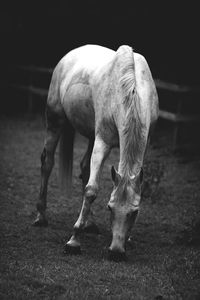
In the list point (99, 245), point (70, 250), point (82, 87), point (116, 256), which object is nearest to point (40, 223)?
point (99, 245)

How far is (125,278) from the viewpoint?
4777mm

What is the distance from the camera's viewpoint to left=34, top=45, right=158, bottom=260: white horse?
5.10 metres

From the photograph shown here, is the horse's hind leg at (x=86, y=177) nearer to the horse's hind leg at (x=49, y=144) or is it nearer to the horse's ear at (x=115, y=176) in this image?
the horse's hind leg at (x=49, y=144)

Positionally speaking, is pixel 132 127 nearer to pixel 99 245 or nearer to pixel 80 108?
pixel 80 108

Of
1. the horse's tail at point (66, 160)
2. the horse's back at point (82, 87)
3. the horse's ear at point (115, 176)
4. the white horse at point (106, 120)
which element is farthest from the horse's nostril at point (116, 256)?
the horse's tail at point (66, 160)

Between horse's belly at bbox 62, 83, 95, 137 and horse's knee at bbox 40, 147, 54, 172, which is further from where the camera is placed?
horse's knee at bbox 40, 147, 54, 172

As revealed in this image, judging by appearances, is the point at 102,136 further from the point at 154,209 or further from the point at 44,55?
the point at 44,55

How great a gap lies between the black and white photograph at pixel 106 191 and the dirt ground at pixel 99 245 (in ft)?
0.04

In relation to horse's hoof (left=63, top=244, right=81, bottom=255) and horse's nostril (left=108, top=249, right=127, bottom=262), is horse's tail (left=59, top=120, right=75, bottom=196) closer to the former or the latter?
horse's hoof (left=63, top=244, right=81, bottom=255)

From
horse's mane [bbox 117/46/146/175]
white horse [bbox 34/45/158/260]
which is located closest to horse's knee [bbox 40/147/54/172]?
white horse [bbox 34/45/158/260]

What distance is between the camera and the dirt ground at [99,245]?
4.49m

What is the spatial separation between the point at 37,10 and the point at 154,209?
385 inches

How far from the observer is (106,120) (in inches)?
221

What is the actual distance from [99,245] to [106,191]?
2.47m
